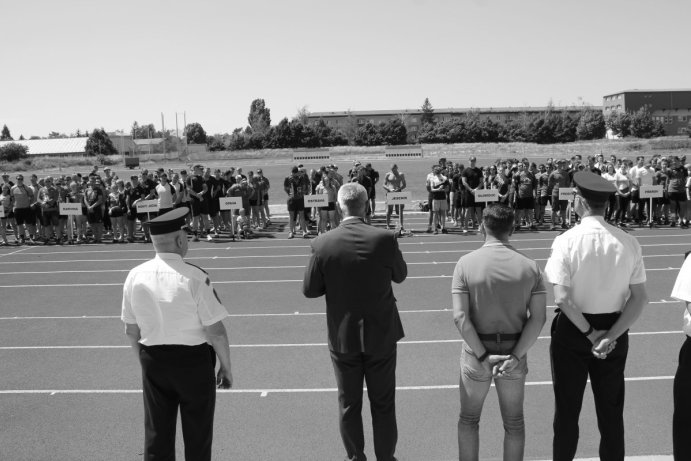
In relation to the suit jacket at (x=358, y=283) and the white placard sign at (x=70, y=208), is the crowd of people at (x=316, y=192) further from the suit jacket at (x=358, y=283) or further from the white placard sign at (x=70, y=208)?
the suit jacket at (x=358, y=283)

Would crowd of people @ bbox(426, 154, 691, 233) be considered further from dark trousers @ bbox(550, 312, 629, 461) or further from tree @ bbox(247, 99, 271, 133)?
tree @ bbox(247, 99, 271, 133)

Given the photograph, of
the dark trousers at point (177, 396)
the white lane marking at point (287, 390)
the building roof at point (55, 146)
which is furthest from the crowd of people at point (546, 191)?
the building roof at point (55, 146)

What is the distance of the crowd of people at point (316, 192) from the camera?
1934 centimetres

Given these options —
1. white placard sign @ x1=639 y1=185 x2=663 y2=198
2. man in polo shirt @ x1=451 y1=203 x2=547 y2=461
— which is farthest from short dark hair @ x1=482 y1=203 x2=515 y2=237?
white placard sign @ x1=639 y1=185 x2=663 y2=198

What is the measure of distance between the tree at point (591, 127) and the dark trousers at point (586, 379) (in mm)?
121092

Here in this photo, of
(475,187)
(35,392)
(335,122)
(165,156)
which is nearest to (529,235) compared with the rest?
(475,187)

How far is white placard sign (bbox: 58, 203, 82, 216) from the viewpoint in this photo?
19.1 m

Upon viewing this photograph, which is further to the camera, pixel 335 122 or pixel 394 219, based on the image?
pixel 335 122

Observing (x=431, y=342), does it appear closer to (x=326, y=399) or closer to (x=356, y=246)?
(x=326, y=399)

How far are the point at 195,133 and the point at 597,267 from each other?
16027 centimetres

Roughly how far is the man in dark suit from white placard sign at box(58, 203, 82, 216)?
55.0ft

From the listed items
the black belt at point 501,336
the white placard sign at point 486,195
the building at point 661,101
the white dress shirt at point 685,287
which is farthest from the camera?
the building at point 661,101

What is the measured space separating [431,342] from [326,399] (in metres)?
2.36

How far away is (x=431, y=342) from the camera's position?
8.28 meters
